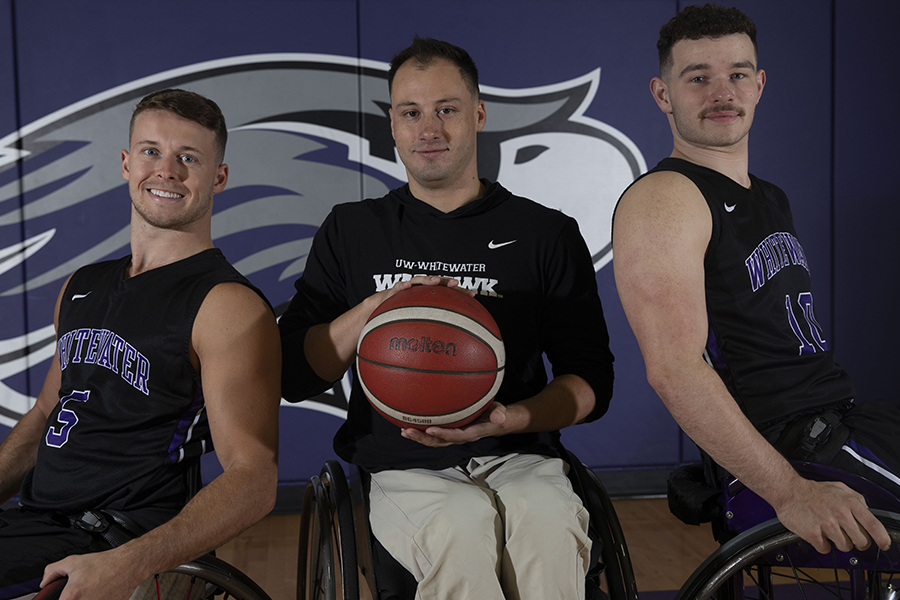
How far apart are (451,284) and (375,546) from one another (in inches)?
21.3

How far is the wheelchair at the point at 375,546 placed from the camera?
1.19 meters

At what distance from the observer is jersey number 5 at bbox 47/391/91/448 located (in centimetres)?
132

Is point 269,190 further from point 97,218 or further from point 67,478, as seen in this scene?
point 67,478

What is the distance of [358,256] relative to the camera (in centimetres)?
155

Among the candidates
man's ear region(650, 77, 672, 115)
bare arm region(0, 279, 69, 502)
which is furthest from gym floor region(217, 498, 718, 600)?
man's ear region(650, 77, 672, 115)

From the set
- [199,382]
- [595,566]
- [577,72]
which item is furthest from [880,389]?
[199,382]

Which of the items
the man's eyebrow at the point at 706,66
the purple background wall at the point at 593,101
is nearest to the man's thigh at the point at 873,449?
the man's eyebrow at the point at 706,66

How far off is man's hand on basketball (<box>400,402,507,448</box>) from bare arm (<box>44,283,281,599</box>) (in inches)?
11.4

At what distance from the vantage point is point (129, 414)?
1297mm

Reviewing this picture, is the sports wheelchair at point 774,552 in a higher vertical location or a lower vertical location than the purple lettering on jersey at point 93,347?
lower

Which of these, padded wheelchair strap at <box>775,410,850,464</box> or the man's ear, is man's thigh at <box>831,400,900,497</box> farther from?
the man's ear

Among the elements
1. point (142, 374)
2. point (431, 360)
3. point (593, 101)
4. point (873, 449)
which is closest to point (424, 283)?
point (431, 360)

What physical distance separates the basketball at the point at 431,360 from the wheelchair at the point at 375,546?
23 cm

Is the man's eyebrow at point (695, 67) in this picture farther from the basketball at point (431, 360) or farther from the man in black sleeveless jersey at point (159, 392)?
the man in black sleeveless jersey at point (159, 392)
